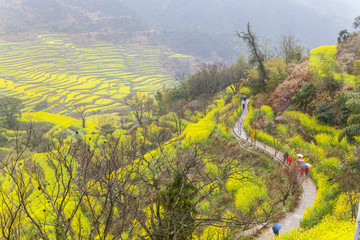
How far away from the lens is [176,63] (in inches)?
5084

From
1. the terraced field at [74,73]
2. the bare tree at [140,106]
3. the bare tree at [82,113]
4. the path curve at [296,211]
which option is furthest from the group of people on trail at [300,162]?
the terraced field at [74,73]

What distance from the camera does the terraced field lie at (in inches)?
2753

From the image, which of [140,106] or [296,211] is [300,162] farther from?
[140,106]

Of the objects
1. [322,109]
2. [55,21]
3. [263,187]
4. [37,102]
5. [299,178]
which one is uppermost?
[55,21]

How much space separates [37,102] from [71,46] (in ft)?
230

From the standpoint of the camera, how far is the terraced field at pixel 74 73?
229ft

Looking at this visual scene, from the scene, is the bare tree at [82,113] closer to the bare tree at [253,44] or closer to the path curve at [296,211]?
the bare tree at [253,44]

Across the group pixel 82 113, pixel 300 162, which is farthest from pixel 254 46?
pixel 82 113

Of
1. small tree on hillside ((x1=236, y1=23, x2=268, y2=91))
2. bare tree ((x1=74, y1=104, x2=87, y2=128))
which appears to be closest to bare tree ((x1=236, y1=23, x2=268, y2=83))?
small tree on hillside ((x1=236, y1=23, x2=268, y2=91))

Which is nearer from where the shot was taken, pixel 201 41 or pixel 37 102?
pixel 37 102

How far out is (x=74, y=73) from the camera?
95.4 metres

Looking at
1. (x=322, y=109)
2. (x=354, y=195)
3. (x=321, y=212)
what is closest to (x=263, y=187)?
(x=321, y=212)

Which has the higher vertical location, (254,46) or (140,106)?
(254,46)

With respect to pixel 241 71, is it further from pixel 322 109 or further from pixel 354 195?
pixel 354 195
